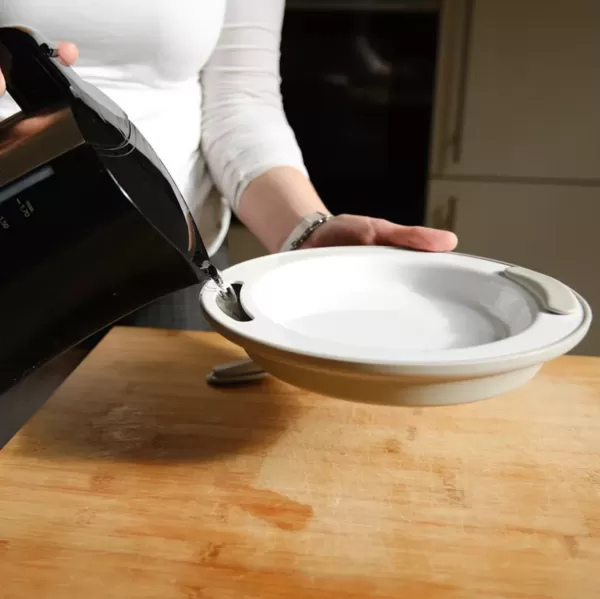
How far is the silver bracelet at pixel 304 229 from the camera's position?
64 centimetres

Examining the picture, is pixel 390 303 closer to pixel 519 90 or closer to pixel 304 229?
pixel 304 229

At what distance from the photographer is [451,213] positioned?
1567 mm

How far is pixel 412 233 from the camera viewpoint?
56 cm

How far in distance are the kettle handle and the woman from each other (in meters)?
0.22

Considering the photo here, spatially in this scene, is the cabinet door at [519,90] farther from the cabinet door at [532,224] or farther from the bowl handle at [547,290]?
the bowl handle at [547,290]

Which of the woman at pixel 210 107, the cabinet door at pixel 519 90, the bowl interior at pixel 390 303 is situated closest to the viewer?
the bowl interior at pixel 390 303

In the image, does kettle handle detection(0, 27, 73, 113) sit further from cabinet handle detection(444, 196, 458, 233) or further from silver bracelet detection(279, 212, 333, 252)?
cabinet handle detection(444, 196, 458, 233)

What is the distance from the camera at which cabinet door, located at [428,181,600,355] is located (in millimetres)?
1525

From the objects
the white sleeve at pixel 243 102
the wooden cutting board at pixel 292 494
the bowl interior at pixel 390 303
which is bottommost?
the wooden cutting board at pixel 292 494

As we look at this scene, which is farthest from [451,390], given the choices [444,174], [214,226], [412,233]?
[444,174]

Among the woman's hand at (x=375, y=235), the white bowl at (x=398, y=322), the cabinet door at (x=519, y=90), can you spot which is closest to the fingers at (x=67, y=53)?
the white bowl at (x=398, y=322)

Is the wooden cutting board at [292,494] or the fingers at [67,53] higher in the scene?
the fingers at [67,53]

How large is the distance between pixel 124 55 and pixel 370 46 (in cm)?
95

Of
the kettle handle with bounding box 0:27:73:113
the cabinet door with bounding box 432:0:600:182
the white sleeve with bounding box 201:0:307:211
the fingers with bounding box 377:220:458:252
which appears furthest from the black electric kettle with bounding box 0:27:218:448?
the cabinet door with bounding box 432:0:600:182
